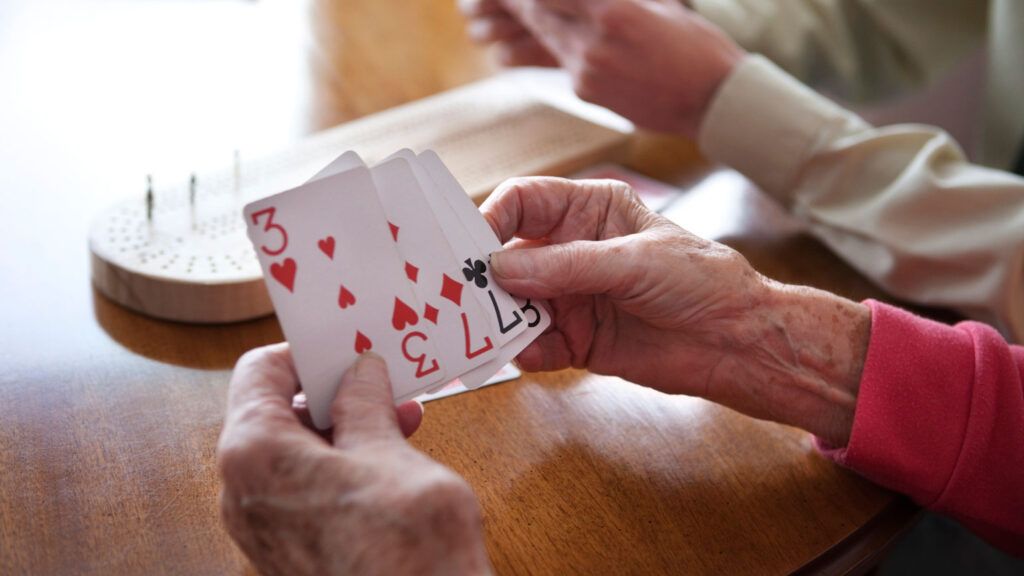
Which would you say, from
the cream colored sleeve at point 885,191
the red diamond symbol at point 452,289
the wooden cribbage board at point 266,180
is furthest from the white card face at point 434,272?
the cream colored sleeve at point 885,191

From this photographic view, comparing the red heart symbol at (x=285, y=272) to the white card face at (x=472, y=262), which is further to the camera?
the white card face at (x=472, y=262)

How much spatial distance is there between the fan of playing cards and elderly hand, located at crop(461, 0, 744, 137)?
0.59m

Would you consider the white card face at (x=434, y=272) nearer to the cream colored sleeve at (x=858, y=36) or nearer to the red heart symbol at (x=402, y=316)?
the red heart symbol at (x=402, y=316)

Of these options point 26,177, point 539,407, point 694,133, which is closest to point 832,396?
point 539,407

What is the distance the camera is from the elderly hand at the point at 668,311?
0.95 m

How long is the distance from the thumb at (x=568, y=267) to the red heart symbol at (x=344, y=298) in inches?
6.1

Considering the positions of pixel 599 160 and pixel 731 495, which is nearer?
pixel 731 495

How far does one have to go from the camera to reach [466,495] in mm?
716

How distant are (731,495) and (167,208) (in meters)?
0.79

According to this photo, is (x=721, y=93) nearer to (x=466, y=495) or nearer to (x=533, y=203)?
(x=533, y=203)

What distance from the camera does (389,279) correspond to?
2.94 feet

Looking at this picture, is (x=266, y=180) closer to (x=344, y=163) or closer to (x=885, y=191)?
(x=344, y=163)

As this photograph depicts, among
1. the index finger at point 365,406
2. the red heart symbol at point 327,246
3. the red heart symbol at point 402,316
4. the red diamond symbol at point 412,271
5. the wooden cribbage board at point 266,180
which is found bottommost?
the wooden cribbage board at point 266,180

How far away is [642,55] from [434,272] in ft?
2.23
